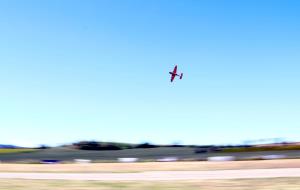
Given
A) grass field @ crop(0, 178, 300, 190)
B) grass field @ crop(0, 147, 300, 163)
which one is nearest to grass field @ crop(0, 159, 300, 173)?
grass field @ crop(0, 147, 300, 163)

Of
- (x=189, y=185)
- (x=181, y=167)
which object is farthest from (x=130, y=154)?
(x=189, y=185)

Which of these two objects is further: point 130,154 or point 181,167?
point 130,154

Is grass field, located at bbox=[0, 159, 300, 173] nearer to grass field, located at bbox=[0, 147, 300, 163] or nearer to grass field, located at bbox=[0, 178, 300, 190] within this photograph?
grass field, located at bbox=[0, 147, 300, 163]

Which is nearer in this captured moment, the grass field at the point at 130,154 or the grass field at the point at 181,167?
the grass field at the point at 181,167

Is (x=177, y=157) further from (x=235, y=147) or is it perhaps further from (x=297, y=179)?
(x=297, y=179)

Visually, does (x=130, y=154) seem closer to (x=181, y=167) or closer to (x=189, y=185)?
(x=181, y=167)

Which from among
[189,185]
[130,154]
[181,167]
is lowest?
[189,185]

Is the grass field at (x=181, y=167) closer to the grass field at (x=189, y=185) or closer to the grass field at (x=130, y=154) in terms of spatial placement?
the grass field at (x=130, y=154)

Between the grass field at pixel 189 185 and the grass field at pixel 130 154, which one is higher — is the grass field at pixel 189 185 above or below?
below

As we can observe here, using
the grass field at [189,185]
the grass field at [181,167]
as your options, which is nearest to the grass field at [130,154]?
the grass field at [181,167]

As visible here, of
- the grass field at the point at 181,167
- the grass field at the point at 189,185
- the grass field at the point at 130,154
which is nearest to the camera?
the grass field at the point at 189,185

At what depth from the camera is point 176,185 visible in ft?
55.9

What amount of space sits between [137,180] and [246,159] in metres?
14.5

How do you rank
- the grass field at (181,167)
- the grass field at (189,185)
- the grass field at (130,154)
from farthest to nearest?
the grass field at (130,154), the grass field at (181,167), the grass field at (189,185)
